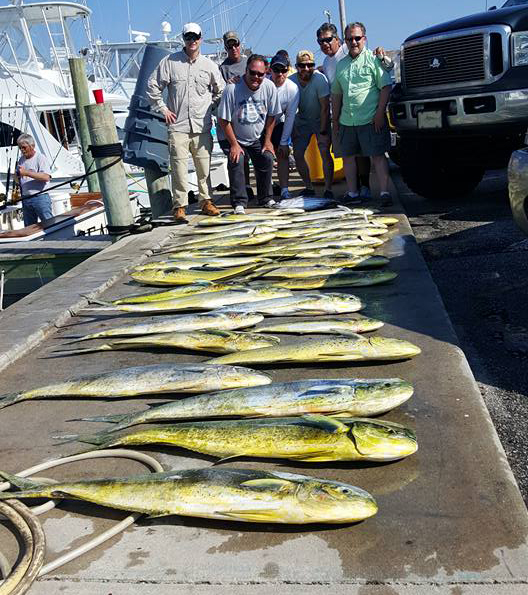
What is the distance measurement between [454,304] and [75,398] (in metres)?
3.16

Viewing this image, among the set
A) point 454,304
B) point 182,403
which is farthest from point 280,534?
point 454,304

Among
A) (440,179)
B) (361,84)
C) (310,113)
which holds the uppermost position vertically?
(361,84)

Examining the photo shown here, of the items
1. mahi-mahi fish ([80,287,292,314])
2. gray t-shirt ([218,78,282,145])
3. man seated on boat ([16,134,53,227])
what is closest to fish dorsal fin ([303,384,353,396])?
mahi-mahi fish ([80,287,292,314])

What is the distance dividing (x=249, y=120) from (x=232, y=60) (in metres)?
1.57

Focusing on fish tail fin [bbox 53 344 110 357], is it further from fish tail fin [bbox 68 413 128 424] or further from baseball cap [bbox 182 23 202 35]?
baseball cap [bbox 182 23 202 35]

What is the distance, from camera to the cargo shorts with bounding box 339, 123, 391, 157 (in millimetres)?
8984

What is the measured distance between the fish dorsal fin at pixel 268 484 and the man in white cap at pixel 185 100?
6758 millimetres

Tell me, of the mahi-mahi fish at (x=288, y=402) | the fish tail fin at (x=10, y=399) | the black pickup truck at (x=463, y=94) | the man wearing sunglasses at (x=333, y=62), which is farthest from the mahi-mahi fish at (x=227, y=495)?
the man wearing sunglasses at (x=333, y=62)

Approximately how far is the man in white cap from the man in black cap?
105 cm

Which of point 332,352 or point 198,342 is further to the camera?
point 198,342

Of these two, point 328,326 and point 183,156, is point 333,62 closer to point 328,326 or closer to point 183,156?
point 183,156

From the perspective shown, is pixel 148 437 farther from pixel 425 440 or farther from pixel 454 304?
pixel 454 304

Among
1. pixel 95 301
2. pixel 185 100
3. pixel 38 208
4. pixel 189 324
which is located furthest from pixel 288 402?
pixel 38 208

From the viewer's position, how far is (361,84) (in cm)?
880
